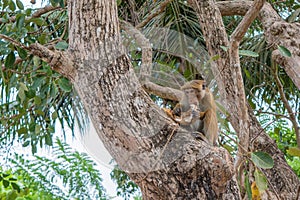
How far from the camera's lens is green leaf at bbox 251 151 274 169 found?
1377 millimetres

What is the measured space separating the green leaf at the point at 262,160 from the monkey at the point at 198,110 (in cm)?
39

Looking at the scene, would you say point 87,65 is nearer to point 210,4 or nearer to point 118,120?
point 118,120

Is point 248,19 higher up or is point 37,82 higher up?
point 248,19

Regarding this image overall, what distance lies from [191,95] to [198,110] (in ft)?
0.21

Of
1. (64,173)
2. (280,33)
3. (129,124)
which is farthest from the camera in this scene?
(64,173)

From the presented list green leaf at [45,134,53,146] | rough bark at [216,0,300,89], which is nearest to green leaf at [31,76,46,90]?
green leaf at [45,134,53,146]

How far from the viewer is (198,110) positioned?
78.2 inches

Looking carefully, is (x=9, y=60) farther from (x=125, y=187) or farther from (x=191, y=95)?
(x=125, y=187)

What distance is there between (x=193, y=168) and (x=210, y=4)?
2.89ft

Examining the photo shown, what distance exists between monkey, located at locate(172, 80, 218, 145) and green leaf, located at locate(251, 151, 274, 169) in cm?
39

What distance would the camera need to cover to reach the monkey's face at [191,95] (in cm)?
195

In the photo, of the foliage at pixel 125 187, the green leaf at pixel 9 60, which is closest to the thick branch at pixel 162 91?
the green leaf at pixel 9 60

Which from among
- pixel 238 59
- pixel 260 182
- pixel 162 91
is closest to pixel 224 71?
pixel 162 91

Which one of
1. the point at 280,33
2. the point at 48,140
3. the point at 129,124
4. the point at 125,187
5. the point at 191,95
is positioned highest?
the point at 129,124
